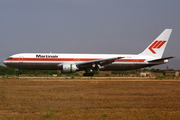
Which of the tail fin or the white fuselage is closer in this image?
the white fuselage

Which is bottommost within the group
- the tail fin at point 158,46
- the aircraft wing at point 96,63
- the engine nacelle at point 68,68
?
the engine nacelle at point 68,68

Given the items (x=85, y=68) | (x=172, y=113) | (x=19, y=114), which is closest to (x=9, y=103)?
(x=19, y=114)

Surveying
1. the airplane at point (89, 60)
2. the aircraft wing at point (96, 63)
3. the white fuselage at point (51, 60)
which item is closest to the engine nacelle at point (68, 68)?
the airplane at point (89, 60)

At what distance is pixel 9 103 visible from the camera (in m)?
10.6

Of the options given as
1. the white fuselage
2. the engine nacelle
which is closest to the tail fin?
the white fuselage

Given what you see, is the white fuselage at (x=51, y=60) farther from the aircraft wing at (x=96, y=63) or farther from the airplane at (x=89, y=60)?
the aircraft wing at (x=96, y=63)

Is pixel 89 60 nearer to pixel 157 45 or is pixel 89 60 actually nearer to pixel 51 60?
pixel 51 60

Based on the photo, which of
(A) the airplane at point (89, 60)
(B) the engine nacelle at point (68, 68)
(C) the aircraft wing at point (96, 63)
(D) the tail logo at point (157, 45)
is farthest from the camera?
(D) the tail logo at point (157, 45)

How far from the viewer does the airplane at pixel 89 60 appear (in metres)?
33.3

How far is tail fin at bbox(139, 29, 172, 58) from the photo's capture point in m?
37.8

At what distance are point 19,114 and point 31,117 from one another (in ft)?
2.21

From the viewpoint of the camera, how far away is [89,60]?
34.8 metres

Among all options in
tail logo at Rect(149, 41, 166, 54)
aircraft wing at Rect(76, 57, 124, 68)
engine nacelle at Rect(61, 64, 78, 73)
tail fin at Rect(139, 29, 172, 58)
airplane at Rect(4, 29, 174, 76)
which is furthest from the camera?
tail logo at Rect(149, 41, 166, 54)

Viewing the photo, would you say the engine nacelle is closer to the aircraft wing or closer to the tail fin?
the aircraft wing
